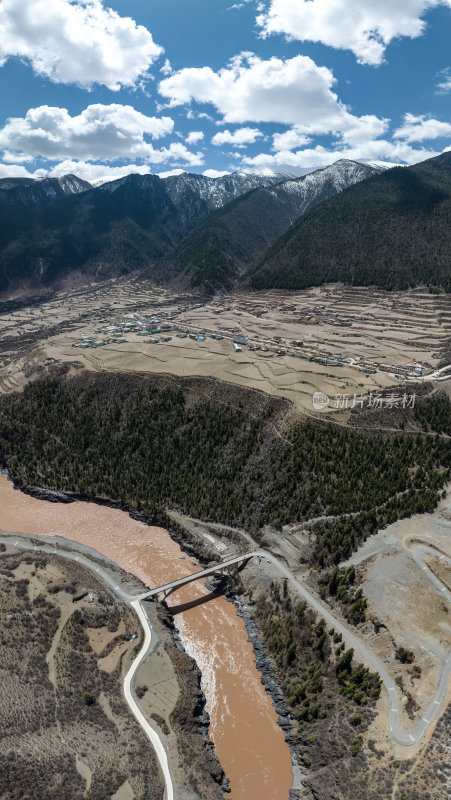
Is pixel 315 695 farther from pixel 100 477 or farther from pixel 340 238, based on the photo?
pixel 340 238

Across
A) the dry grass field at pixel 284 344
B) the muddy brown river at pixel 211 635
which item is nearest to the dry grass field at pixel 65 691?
the muddy brown river at pixel 211 635

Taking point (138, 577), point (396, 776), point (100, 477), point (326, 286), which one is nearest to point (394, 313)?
point (326, 286)

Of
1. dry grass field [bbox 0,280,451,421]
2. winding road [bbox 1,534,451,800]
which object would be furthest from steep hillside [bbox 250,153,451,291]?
winding road [bbox 1,534,451,800]

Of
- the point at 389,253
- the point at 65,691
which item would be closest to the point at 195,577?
the point at 65,691

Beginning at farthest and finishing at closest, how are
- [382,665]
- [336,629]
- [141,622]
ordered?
[141,622] < [336,629] < [382,665]

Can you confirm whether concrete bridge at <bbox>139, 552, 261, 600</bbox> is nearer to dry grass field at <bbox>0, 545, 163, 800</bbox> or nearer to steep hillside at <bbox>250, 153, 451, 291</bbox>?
dry grass field at <bbox>0, 545, 163, 800</bbox>

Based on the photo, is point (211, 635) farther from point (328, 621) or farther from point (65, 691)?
point (65, 691)

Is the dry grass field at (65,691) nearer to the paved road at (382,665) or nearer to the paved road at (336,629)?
the paved road at (336,629)
